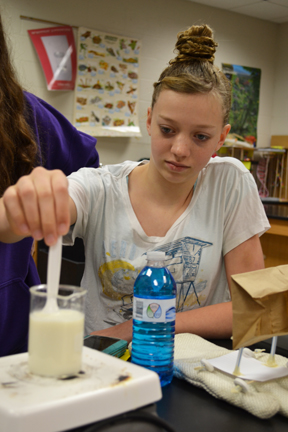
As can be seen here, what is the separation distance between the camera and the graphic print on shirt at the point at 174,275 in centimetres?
118

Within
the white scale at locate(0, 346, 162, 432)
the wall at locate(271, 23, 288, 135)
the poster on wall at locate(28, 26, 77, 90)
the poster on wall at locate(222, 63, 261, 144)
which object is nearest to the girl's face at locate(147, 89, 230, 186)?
the white scale at locate(0, 346, 162, 432)

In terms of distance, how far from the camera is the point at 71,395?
0.50 meters

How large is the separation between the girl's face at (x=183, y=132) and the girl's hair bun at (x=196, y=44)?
12 cm

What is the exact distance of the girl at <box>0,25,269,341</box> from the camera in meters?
1.13

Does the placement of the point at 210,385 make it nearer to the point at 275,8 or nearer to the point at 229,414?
the point at 229,414

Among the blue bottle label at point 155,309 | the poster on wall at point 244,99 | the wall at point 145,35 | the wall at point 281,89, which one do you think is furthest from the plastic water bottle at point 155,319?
the wall at point 281,89

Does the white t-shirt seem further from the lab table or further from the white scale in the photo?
the white scale

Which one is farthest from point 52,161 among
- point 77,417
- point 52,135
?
point 77,417

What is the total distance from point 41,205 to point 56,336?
181 mm

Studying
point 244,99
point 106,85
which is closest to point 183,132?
point 106,85

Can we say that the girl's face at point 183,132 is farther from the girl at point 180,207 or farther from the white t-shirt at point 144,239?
the white t-shirt at point 144,239

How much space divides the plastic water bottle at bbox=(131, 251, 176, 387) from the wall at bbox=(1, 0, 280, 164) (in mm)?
2417

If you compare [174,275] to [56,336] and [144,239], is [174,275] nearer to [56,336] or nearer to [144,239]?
[144,239]

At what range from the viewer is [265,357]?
0.84 m
